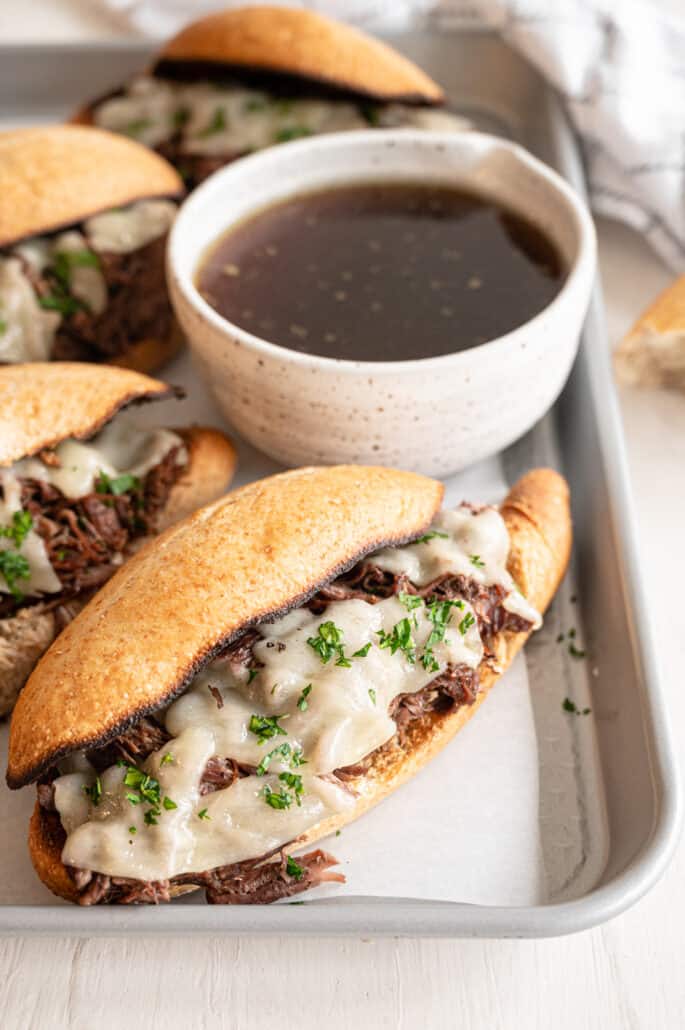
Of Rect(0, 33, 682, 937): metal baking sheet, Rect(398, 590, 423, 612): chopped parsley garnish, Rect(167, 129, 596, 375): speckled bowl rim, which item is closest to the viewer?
Rect(0, 33, 682, 937): metal baking sheet

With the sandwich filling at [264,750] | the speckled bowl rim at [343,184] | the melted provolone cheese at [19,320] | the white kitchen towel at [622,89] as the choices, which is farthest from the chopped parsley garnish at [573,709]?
the white kitchen towel at [622,89]

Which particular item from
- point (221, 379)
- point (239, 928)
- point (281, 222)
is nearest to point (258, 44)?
point (281, 222)

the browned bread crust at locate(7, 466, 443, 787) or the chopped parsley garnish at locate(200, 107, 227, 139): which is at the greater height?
the chopped parsley garnish at locate(200, 107, 227, 139)

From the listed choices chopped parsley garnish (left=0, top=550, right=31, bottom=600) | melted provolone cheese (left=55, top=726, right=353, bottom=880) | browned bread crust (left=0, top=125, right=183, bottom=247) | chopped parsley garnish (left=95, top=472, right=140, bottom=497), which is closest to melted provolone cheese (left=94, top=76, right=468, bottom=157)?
browned bread crust (left=0, top=125, right=183, bottom=247)

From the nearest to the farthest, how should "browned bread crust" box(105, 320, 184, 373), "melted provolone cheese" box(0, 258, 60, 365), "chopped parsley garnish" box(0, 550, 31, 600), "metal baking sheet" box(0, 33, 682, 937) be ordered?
"metal baking sheet" box(0, 33, 682, 937), "chopped parsley garnish" box(0, 550, 31, 600), "melted provolone cheese" box(0, 258, 60, 365), "browned bread crust" box(105, 320, 184, 373)

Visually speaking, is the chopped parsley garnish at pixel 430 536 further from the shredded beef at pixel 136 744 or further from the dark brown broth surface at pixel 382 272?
the shredded beef at pixel 136 744

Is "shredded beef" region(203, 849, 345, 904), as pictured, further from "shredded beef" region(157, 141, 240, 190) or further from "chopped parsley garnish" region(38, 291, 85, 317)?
"shredded beef" region(157, 141, 240, 190)

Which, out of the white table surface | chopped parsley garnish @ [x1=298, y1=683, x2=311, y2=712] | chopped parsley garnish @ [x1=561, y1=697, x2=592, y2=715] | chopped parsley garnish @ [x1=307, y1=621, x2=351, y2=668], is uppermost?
chopped parsley garnish @ [x1=307, y1=621, x2=351, y2=668]
